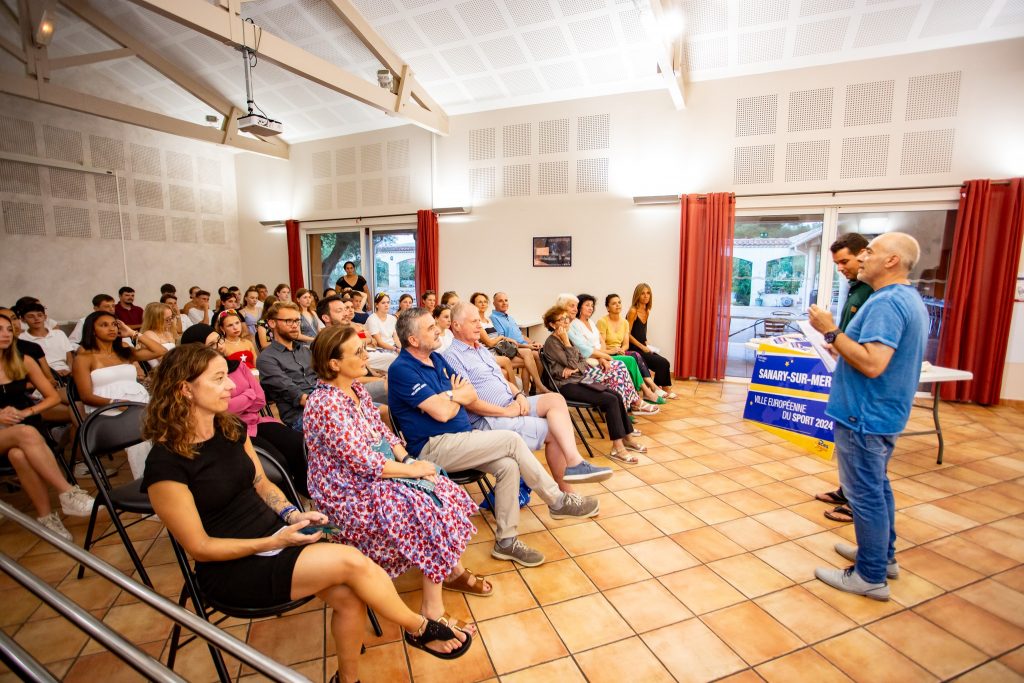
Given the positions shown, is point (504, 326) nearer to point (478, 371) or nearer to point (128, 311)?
point (478, 371)

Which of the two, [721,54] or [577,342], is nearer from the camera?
[577,342]

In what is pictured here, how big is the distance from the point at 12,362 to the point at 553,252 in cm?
553

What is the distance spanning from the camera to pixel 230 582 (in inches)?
57.2


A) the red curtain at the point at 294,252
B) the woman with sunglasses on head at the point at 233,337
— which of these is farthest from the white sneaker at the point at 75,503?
the red curtain at the point at 294,252

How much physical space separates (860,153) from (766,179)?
3.08 feet

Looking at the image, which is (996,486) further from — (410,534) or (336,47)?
(336,47)

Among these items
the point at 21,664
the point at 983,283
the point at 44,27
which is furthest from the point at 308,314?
the point at 983,283

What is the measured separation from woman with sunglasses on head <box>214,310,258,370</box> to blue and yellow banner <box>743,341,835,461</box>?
4121 mm

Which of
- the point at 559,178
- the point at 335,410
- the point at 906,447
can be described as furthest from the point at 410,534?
the point at 559,178

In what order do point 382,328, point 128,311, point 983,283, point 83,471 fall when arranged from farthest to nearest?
point 128,311 → point 382,328 → point 983,283 → point 83,471

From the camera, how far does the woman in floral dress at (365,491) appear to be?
1.78 metres

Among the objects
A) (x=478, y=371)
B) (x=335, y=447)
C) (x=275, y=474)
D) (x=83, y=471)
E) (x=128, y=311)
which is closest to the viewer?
(x=335, y=447)

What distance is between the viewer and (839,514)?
2805 mm

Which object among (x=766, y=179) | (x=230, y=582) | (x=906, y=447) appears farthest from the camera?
(x=766, y=179)
